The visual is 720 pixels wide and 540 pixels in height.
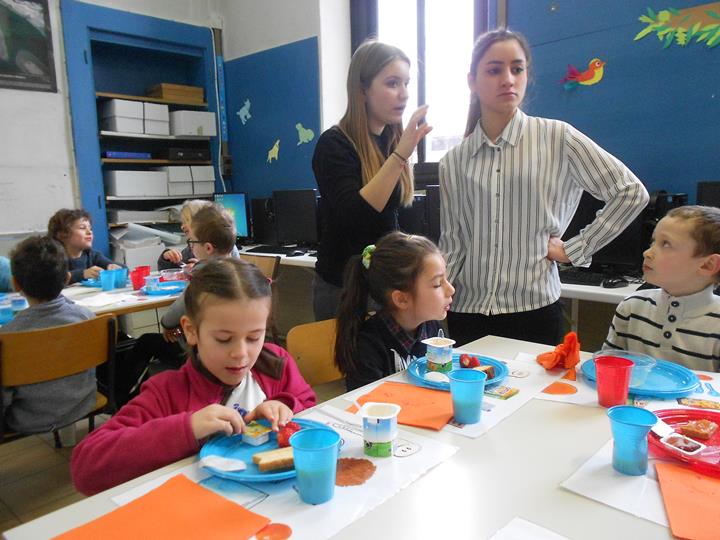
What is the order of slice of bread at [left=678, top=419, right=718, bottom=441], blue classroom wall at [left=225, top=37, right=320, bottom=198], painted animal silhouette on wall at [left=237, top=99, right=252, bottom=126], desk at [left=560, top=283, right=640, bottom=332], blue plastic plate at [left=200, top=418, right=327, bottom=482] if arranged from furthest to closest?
painted animal silhouette on wall at [left=237, top=99, right=252, bottom=126] → blue classroom wall at [left=225, top=37, right=320, bottom=198] → desk at [left=560, top=283, right=640, bottom=332] → slice of bread at [left=678, top=419, right=718, bottom=441] → blue plastic plate at [left=200, top=418, right=327, bottom=482]

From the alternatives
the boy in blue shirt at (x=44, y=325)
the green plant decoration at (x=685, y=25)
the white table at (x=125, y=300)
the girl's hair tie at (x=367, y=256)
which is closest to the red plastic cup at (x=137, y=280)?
the white table at (x=125, y=300)

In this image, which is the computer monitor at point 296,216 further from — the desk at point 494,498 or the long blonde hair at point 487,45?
the desk at point 494,498

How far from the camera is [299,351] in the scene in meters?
1.70

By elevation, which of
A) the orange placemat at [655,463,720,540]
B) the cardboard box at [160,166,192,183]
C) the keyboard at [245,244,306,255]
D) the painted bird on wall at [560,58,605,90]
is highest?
the painted bird on wall at [560,58,605,90]

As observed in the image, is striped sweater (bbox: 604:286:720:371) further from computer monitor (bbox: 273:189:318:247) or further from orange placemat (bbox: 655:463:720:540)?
computer monitor (bbox: 273:189:318:247)

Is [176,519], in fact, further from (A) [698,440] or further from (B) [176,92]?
(B) [176,92]

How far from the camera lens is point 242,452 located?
965mm

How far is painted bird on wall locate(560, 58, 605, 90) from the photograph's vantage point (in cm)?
301

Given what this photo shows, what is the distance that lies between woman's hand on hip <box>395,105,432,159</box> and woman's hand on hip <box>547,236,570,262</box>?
530 millimetres

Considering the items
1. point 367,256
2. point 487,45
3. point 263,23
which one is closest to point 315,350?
point 367,256

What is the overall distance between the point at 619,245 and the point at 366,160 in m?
1.66

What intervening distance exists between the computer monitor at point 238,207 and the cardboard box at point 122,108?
1025mm

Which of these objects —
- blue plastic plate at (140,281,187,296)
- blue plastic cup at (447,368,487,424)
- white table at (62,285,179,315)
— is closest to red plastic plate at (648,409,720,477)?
blue plastic cup at (447,368,487,424)

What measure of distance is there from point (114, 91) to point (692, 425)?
538cm
